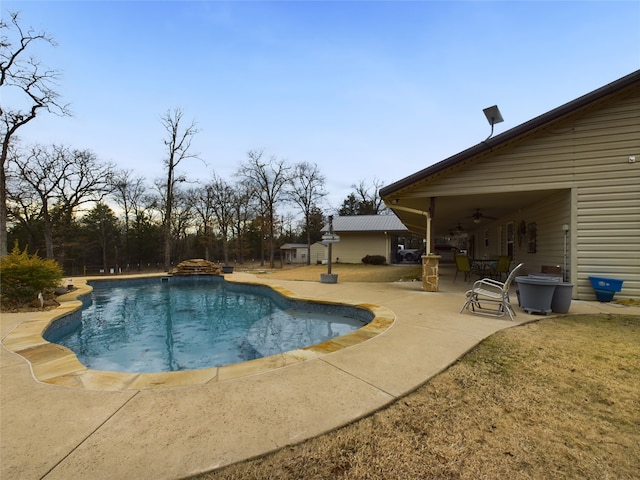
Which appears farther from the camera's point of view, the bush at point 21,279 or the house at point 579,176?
the bush at point 21,279

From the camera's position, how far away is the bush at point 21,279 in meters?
6.50

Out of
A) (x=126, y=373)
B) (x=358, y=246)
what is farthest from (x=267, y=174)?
(x=126, y=373)

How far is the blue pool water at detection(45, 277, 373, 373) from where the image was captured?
458 cm

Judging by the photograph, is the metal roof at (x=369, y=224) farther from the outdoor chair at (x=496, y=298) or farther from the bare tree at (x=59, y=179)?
the bare tree at (x=59, y=179)

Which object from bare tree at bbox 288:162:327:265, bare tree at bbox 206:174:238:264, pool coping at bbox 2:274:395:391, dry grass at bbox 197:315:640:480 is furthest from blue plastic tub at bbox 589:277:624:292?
bare tree at bbox 206:174:238:264

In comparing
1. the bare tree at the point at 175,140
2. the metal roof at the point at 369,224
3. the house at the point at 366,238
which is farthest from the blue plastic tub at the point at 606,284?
the bare tree at the point at 175,140

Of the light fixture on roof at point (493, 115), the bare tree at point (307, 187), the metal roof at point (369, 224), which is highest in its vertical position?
the bare tree at point (307, 187)

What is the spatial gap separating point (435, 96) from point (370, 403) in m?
12.2

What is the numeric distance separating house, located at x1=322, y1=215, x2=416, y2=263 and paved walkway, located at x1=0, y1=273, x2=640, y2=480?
761 inches

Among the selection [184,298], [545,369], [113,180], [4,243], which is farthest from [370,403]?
[113,180]

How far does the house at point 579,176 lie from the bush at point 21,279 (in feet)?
30.2

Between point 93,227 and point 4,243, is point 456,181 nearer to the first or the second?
point 4,243

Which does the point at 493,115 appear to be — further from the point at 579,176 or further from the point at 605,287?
the point at 605,287

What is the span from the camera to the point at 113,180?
23375 millimetres
